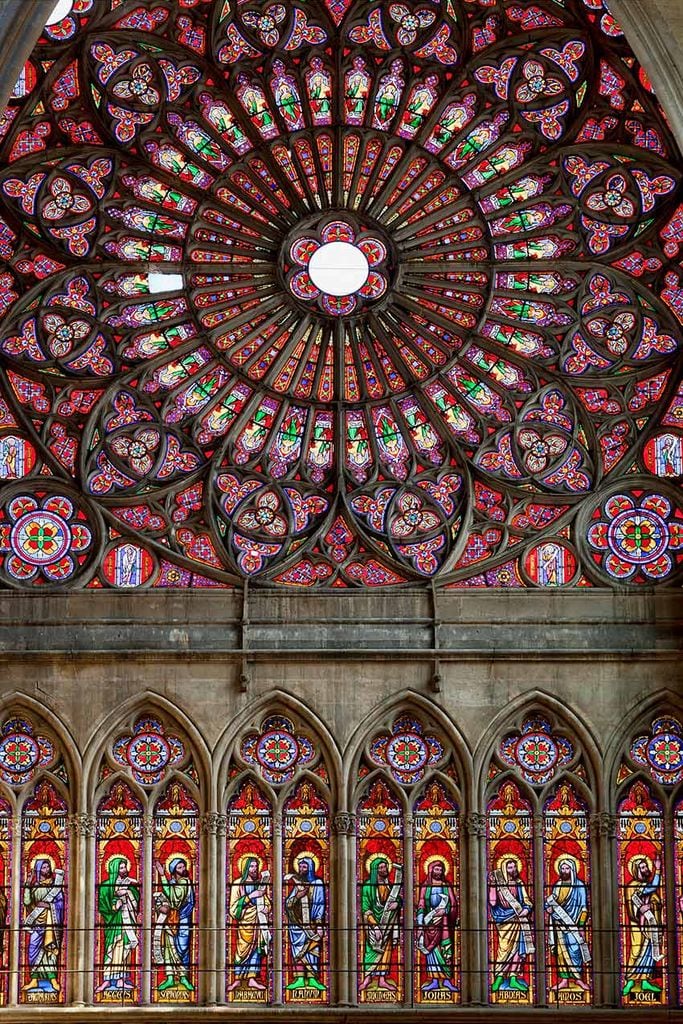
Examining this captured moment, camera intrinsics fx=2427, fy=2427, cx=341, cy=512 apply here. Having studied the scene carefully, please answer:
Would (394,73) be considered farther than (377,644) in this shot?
Yes

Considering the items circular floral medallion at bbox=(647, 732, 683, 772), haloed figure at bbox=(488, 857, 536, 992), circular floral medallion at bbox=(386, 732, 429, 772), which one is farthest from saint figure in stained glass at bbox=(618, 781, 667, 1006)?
circular floral medallion at bbox=(386, 732, 429, 772)

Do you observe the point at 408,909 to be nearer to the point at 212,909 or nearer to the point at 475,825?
the point at 475,825

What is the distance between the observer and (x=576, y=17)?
87.0 feet

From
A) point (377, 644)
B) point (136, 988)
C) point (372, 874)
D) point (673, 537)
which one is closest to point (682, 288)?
point (673, 537)

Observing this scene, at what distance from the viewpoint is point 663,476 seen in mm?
25797

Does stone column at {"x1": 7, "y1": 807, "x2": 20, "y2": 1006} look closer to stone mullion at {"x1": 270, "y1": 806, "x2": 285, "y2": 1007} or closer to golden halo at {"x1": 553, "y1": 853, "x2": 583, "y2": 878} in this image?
stone mullion at {"x1": 270, "y1": 806, "x2": 285, "y2": 1007}

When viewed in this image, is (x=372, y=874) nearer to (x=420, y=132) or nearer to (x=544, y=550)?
(x=544, y=550)

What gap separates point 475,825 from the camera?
24531mm

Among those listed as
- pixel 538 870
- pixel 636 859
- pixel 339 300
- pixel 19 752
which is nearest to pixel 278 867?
pixel 538 870

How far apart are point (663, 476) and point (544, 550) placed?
59.7 inches

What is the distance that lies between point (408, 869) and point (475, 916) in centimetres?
82

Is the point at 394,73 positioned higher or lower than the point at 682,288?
higher

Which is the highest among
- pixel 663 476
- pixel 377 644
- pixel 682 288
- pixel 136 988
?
pixel 682 288

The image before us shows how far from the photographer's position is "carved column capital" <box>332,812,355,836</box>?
24.5 m
